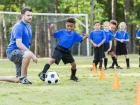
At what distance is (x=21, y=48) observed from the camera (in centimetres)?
970

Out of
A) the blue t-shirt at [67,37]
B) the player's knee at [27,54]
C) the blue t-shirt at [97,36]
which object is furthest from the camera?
the blue t-shirt at [97,36]

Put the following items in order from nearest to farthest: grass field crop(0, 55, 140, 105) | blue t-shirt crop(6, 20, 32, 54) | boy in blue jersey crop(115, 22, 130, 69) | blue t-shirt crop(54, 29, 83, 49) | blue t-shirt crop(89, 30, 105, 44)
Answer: grass field crop(0, 55, 140, 105) < blue t-shirt crop(6, 20, 32, 54) < blue t-shirt crop(54, 29, 83, 49) < blue t-shirt crop(89, 30, 105, 44) < boy in blue jersey crop(115, 22, 130, 69)

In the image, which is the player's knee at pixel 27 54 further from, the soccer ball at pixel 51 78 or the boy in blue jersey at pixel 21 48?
the soccer ball at pixel 51 78

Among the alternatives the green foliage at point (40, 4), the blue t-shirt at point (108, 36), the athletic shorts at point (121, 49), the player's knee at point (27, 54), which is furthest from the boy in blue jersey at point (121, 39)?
the green foliage at point (40, 4)

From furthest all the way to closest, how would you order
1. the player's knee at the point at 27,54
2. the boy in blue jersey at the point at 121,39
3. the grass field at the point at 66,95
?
the boy in blue jersey at the point at 121,39
the player's knee at the point at 27,54
the grass field at the point at 66,95

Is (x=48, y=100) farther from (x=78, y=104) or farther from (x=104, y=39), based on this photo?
(x=104, y=39)

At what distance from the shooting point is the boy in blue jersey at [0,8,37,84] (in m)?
9.67

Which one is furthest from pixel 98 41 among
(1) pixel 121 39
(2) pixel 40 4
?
(2) pixel 40 4

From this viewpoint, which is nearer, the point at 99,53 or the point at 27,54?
the point at 27,54

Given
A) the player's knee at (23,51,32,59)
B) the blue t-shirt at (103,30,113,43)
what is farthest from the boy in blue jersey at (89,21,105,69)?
the player's knee at (23,51,32,59)

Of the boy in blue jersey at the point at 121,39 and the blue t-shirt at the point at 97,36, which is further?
the boy in blue jersey at the point at 121,39

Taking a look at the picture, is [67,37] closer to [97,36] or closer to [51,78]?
[51,78]

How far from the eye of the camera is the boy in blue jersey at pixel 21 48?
967 centimetres

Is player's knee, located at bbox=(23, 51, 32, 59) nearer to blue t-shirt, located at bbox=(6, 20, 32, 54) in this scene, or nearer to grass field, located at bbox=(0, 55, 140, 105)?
blue t-shirt, located at bbox=(6, 20, 32, 54)
